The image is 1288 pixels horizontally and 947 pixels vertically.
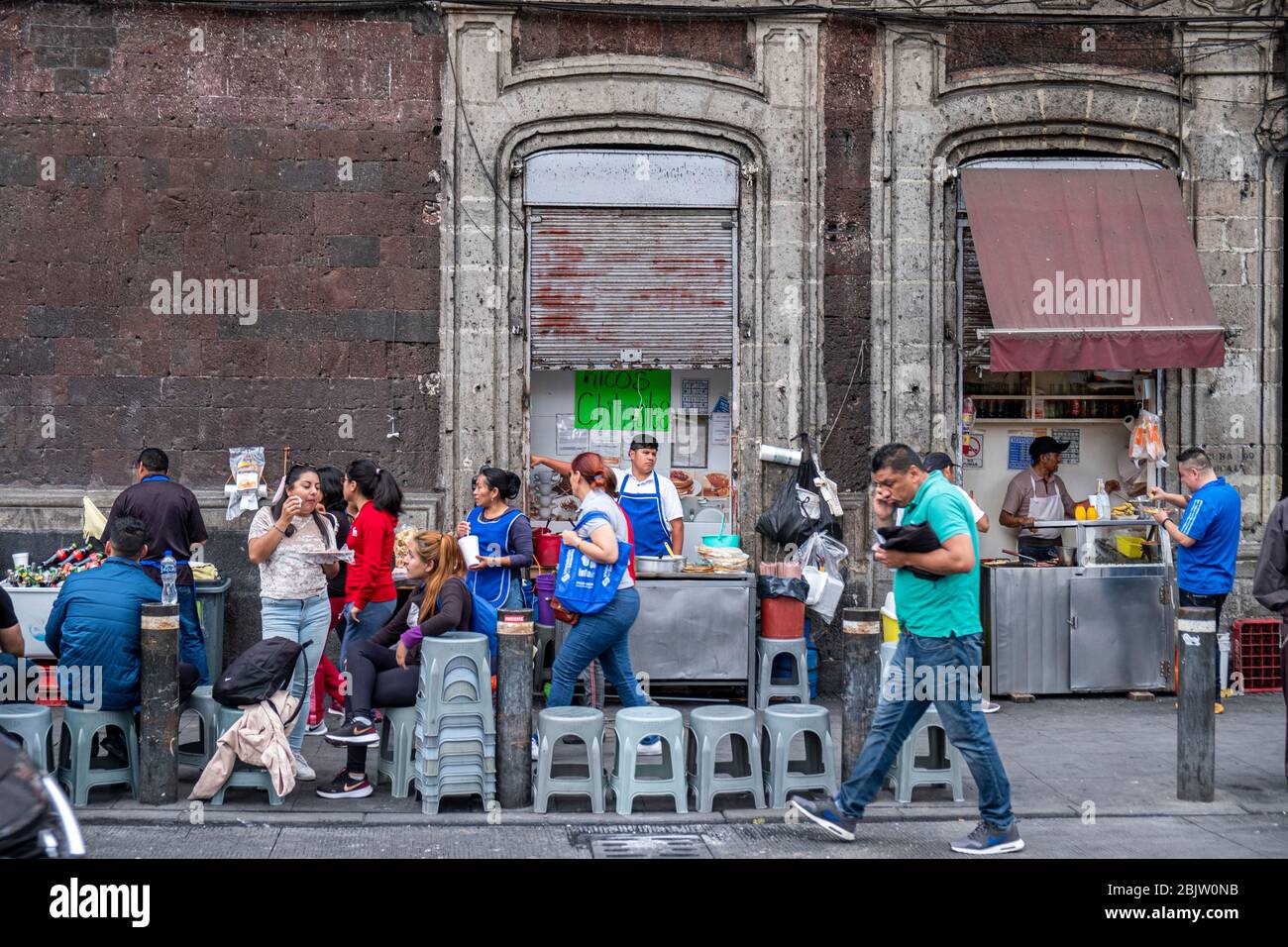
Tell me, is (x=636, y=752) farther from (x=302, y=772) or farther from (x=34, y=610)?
(x=34, y=610)

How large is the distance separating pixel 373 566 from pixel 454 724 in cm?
168

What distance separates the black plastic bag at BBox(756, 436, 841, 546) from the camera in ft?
34.6

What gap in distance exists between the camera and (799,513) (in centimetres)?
1055

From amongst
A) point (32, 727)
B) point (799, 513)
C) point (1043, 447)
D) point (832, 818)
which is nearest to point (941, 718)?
point (832, 818)

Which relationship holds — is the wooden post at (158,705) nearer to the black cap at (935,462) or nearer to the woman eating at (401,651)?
the woman eating at (401,651)

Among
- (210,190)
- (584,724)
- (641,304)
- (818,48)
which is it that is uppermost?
(818,48)

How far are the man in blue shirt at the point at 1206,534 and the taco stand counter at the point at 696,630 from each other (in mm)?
3209

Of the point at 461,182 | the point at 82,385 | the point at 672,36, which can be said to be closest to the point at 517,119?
the point at 461,182

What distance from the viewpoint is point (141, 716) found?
7336 millimetres

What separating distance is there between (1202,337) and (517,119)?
5758 mm

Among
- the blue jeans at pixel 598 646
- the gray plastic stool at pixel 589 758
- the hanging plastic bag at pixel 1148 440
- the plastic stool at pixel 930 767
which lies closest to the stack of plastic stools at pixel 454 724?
the gray plastic stool at pixel 589 758

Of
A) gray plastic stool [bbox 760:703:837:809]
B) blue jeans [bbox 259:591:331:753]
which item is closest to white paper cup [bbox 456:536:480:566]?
blue jeans [bbox 259:591:331:753]

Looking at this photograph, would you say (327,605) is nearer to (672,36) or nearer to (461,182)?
(461,182)

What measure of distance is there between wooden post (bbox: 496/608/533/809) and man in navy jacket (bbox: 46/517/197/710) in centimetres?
184
